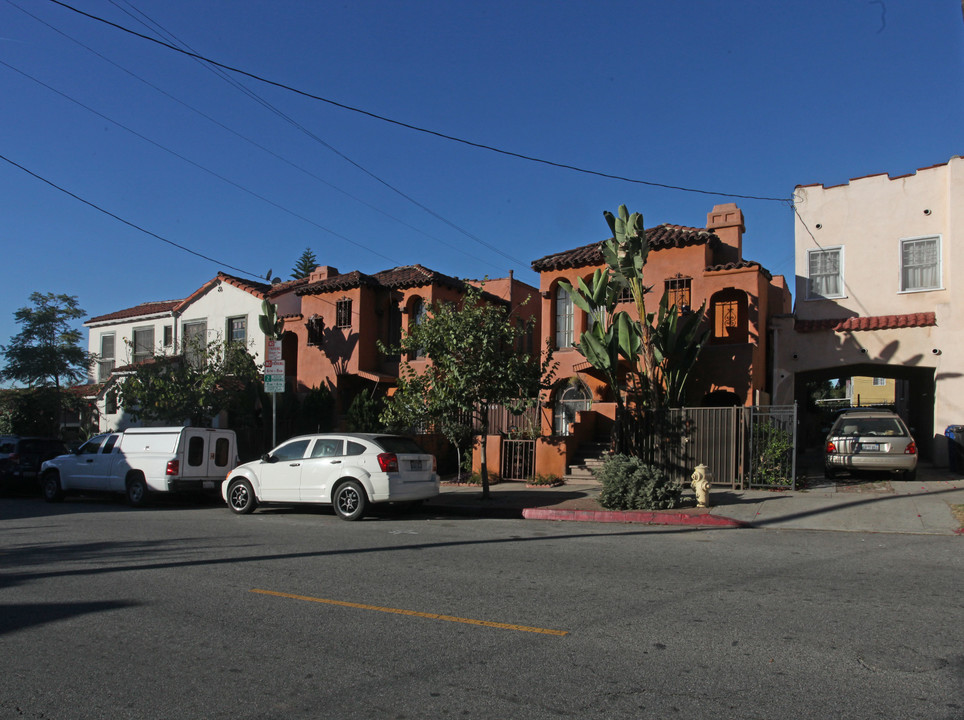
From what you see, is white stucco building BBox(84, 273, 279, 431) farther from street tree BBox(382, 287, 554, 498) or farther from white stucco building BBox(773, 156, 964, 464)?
white stucco building BBox(773, 156, 964, 464)

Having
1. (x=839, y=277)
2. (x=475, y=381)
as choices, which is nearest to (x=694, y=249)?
(x=839, y=277)

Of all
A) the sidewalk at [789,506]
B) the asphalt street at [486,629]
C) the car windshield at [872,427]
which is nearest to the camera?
the asphalt street at [486,629]

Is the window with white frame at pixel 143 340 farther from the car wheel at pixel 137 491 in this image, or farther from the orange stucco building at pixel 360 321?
the car wheel at pixel 137 491

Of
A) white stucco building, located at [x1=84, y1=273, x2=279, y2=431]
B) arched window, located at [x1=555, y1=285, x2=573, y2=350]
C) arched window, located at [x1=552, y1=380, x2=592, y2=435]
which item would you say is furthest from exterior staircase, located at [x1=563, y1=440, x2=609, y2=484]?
white stucco building, located at [x1=84, y1=273, x2=279, y2=431]

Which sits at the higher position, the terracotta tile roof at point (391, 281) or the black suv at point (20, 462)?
the terracotta tile roof at point (391, 281)

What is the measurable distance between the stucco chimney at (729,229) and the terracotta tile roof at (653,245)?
0.35 m

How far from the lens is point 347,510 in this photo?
515 inches

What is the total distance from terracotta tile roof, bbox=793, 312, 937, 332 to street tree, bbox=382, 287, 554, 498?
26.0ft

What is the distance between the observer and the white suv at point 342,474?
1287 centimetres

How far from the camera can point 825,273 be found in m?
19.9

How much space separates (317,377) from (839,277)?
56.4 ft

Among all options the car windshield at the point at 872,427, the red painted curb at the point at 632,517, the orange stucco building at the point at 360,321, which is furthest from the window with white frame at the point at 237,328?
the car windshield at the point at 872,427

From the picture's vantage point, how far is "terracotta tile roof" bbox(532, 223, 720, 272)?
19562 mm

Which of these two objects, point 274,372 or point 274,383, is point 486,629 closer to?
point 274,383
